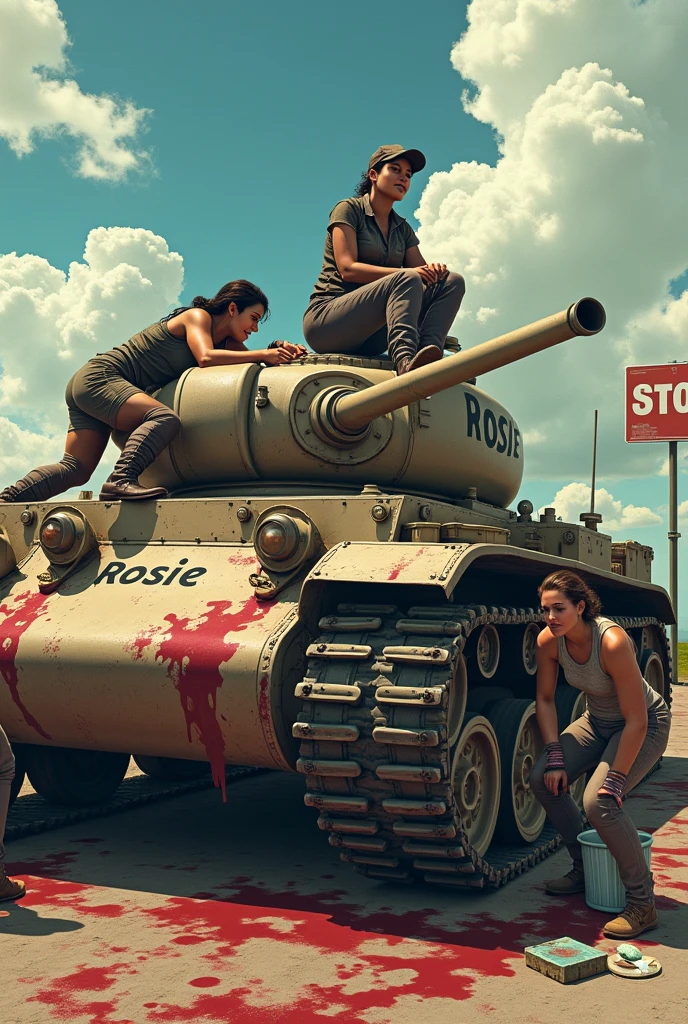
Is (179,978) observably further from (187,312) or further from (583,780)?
(187,312)

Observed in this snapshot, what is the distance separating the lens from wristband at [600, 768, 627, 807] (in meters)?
4.89

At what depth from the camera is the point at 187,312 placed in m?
7.98

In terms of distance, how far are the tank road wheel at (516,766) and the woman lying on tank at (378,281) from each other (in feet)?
8.83

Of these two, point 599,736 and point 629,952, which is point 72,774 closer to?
point 599,736

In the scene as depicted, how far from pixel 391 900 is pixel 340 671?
1.29 meters

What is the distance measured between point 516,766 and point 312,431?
102 inches

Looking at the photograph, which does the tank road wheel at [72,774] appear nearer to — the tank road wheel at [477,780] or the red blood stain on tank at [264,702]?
the red blood stain on tank at [264,702]

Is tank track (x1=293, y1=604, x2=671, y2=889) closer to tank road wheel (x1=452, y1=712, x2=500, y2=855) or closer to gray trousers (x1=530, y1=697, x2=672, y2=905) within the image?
tank road wheel (x1=452, y1=712, x2=500, y2=855)

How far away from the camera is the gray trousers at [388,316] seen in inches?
294

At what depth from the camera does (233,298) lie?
321 inches

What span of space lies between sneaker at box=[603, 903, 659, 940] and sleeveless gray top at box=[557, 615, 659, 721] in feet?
3.16

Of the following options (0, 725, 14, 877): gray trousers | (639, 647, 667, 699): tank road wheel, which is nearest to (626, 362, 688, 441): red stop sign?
(639, 647, 667, 699): tank road wheel

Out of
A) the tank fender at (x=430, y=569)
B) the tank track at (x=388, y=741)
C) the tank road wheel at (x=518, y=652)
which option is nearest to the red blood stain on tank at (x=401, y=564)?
the tank fender at (x=430, y=569)

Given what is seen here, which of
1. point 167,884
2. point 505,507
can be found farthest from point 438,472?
point 167,884
